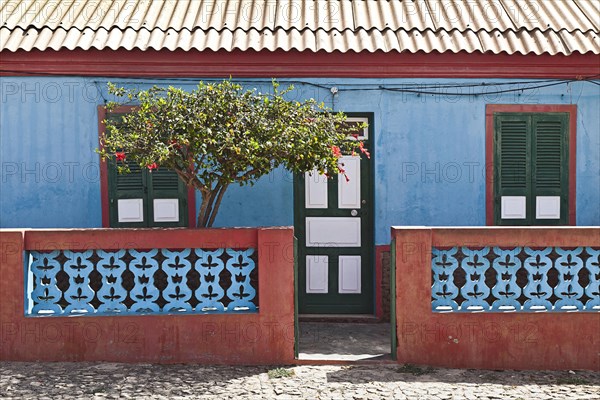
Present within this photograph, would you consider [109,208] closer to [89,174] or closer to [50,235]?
[89,174]

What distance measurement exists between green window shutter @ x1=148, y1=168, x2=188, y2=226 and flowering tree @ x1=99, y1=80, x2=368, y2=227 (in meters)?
1.59

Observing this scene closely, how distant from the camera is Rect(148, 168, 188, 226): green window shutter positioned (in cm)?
782

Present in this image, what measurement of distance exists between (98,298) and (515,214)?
4717mm

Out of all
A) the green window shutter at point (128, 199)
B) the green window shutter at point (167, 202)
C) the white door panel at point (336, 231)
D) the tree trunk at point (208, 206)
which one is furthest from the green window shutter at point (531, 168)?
the green window shutter at point (128, 199)

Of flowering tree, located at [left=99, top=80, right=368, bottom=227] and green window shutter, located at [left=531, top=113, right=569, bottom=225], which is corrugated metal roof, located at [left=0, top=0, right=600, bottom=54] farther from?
flowering tree, located at [left=99, top=80, right=368, bottom=227]

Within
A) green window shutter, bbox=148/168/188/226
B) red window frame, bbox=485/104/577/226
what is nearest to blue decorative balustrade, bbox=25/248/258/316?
green window shutter, bbox=148/168/188/226

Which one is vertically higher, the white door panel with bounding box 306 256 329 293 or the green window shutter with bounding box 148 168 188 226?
the green window shutter with bounding box 148 168 188 226

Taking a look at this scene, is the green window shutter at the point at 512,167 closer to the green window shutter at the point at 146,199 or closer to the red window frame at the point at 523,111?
the red window frame at the point at 523,111

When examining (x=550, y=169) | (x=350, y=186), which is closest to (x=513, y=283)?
(x=550, y=169)

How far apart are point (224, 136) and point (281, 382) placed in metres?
2.13

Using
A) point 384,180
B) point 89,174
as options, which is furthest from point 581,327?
point 89,174

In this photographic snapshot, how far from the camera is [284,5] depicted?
8.42 m

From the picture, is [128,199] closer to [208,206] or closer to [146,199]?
[146,199]

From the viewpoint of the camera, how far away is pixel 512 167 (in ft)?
25.9
